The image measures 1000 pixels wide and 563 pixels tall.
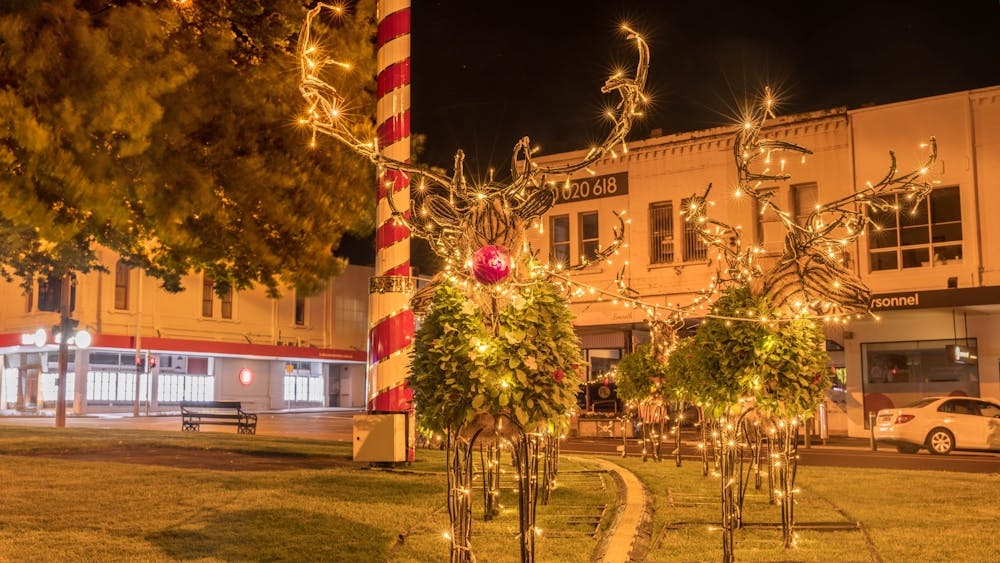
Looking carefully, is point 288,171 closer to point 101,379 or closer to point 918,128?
point 918,128

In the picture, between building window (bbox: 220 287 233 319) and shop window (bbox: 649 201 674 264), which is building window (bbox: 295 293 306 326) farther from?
shop window (bbox: 649 201 674 264)

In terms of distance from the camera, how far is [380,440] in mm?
12992

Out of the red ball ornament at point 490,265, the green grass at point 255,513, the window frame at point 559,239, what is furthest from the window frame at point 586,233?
the red ball ornament at point 490,265

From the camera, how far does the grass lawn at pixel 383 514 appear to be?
7426 millimetres

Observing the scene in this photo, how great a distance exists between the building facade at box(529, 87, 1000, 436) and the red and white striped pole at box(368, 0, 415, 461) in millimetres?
10449

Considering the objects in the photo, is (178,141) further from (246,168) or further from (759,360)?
(759,360)

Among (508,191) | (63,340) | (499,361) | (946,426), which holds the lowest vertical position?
(946,426)

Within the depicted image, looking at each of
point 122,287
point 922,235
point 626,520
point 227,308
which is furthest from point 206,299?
point 626,520

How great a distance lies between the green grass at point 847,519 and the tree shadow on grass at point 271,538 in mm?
2282

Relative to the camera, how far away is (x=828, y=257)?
825cm

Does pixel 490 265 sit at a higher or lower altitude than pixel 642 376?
higher

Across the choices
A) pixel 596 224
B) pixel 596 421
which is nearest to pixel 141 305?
pixel 596 224

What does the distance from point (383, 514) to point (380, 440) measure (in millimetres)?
4129

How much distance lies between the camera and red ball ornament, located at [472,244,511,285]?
19.7ft
